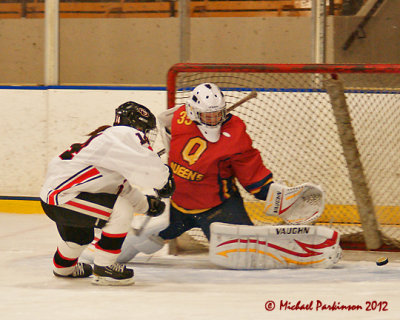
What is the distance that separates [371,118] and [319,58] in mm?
689

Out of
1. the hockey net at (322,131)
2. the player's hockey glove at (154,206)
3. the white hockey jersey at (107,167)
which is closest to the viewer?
the white hockey jersey at (107,167)

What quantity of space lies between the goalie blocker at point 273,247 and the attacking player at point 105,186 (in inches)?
14.9

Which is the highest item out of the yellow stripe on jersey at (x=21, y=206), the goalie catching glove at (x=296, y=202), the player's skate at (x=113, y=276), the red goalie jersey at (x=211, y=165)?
the red goalie jersey at (x=211, y=165)

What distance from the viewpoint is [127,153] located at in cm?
272

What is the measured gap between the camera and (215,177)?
10.6ft

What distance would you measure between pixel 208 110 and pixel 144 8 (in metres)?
2.45

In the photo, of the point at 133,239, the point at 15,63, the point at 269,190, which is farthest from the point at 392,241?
the point at 15,63

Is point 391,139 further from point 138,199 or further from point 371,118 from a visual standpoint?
point 138,199

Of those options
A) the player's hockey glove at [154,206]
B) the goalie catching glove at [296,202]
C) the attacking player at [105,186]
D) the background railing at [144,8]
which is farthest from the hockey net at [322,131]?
the attacking player at [105,186]

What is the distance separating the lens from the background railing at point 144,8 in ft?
17.2

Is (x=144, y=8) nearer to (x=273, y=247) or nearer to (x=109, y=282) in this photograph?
(x=273, y=247)

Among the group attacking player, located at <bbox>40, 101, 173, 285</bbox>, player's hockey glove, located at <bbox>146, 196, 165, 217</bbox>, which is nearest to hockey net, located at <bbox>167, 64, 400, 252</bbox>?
player's hockey glove, located at <bbox>146, 196, 165, 217</bbox>

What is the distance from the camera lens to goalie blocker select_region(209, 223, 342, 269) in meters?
3.11

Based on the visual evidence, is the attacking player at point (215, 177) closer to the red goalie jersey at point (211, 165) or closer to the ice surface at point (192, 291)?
the red goalie jersey at point (211, 165)
